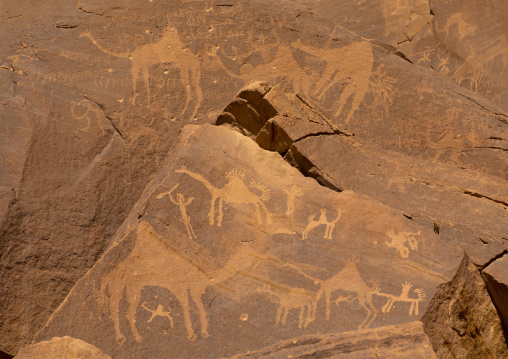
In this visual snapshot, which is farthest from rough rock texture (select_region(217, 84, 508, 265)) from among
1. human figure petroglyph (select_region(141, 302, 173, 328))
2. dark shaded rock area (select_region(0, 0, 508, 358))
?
human figure petroglyph (select_region(141, 302, 173, 328))

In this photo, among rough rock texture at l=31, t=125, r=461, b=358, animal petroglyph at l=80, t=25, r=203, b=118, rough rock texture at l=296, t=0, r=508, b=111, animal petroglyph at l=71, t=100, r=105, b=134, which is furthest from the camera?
rough rock texture at l=296, t=0, r=508, b=111

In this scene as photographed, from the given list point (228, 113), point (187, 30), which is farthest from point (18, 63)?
point (228, 113)

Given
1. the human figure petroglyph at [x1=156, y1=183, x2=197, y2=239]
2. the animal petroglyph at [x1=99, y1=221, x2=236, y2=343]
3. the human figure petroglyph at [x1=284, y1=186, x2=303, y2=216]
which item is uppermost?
the human figure petroglyph at [x1=284, y1=186, x2=303, y2=216]

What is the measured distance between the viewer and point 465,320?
363 centimetres

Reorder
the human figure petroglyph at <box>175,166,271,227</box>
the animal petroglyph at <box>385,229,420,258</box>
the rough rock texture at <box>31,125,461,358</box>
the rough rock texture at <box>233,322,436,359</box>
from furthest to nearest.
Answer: the human figure petroglyph at <box>175,166,271,227</box>, the animal petroglyph at <box>385,229,420,258</box>, the rough rock texture at <box>31,125,461,358</box>, the rough rock texture at <box>233,322,436,359</box>

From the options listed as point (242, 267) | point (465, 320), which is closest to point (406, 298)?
point (465, 320)

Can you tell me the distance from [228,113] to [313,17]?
1.57 metres

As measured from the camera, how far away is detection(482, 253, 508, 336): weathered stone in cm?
374

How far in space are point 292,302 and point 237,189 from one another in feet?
2.76

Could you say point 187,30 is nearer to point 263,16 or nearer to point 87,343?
point 263,16

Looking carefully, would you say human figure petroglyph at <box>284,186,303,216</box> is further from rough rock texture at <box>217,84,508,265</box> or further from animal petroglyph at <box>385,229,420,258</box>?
animal petroglyph at <box>385,229,420,258</box>

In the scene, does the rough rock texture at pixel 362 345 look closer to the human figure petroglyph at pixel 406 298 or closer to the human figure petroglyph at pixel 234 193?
the human figure petroglyph at pixel 406 298

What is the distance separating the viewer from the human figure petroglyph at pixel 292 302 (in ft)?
11.1

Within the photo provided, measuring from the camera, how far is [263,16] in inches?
216
